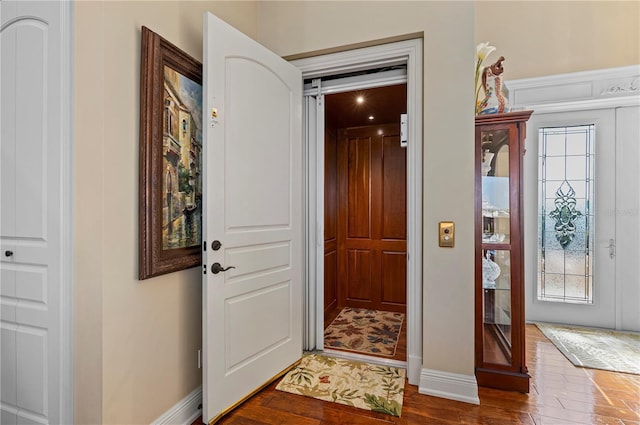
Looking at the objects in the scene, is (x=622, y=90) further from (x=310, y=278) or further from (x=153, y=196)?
(x=153, y=196)

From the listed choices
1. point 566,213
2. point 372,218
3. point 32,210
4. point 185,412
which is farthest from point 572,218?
point 32,210

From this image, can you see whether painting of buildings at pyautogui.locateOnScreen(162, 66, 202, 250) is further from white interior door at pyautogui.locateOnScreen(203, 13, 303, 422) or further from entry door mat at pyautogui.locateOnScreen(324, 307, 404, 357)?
entry door mat at pyautogui.locateOnScreen(324, 307, 404, 357)

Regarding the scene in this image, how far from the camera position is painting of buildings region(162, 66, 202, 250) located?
63.9 inches

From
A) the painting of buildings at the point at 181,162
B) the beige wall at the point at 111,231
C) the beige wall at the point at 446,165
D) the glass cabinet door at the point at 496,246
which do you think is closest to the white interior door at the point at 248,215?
the painting of buildings at the point at 181,162

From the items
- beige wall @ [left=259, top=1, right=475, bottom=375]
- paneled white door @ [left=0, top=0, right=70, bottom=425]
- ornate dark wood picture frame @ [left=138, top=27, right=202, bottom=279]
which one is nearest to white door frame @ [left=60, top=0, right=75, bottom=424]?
paneled white door @ [left=0, top=0, right=70, bottom=425]

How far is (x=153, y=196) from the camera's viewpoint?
5.01 feet

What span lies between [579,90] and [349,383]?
355 cm

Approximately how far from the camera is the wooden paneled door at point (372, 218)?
12.6 feet

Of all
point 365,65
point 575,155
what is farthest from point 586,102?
point 365,65

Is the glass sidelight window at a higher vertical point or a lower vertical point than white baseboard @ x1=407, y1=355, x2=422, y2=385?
higher

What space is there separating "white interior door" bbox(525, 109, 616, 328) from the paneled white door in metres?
3.94

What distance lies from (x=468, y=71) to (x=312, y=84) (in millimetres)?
1220

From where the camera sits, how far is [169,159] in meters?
1.64

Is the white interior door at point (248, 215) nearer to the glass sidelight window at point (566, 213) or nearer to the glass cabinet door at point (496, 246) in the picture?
the glass cabinet door at point (496, 246)
